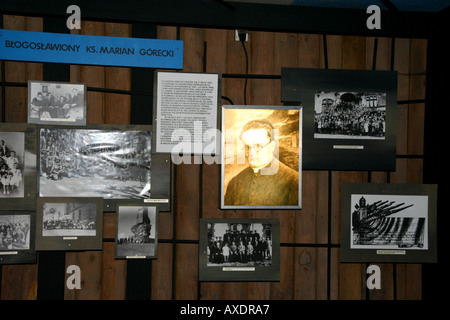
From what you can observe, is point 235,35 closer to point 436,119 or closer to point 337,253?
point 436,119

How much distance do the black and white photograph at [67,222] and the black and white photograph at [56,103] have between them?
1.61ft

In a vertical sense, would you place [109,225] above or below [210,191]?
below

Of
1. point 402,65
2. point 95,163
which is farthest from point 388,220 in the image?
point 95,163

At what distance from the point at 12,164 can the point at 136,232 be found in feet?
2.83

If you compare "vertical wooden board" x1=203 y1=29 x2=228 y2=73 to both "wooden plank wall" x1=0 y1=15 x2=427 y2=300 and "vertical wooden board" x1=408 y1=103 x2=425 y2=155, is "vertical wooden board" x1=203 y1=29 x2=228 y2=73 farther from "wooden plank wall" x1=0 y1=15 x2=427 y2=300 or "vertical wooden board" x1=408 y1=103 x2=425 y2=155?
"vertical wooden board" x1=408 y1=103 x2=425 y2=155

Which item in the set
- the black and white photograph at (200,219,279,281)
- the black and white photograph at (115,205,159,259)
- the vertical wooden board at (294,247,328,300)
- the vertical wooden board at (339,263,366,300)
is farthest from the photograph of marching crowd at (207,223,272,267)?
the vertical wooden board at (339,263,366,300)

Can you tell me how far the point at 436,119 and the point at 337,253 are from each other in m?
1.10

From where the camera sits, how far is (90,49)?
2400mm

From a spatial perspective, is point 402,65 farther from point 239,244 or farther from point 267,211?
point 239,244

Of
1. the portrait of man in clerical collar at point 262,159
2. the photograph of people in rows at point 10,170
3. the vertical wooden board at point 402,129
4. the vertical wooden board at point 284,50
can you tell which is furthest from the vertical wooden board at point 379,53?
the photograph of people in rows at point 10,170

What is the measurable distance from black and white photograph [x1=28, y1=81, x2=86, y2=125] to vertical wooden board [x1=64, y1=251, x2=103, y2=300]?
846mm

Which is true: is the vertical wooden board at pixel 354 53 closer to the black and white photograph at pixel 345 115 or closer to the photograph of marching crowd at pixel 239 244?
the black and white photograph at pixel 345 115

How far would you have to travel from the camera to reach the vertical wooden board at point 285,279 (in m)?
2.57

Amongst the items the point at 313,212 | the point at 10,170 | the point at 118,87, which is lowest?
the point at 313,212
